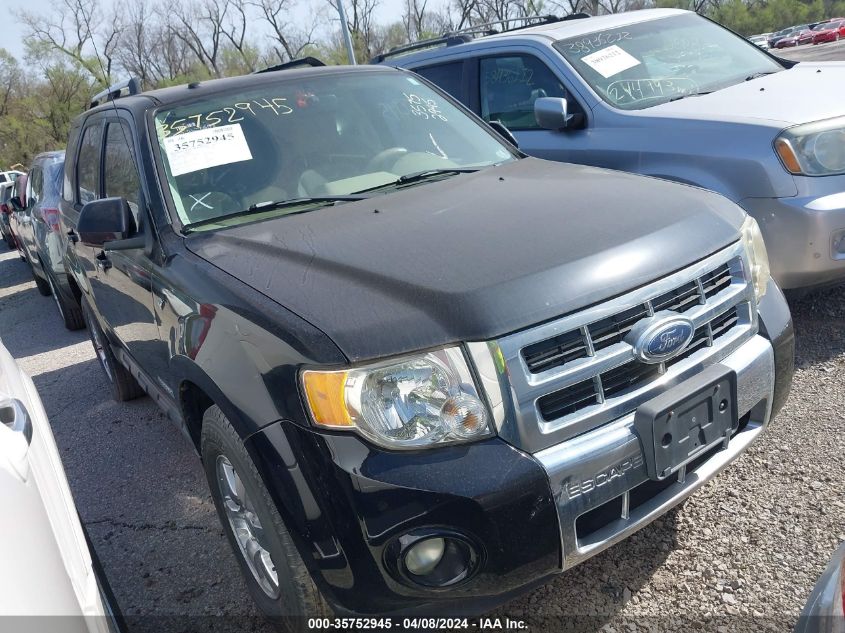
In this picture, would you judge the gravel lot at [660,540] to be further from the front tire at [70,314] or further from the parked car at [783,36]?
the parked car at [783,36]

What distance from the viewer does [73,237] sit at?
13.2ft

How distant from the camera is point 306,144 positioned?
9.64 feet

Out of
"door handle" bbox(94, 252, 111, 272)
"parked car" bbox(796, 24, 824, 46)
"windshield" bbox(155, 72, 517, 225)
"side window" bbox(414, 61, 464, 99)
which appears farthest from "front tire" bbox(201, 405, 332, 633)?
"parked car" bbox(796, 24, 824, 46)

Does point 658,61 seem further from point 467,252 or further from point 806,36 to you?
point 806,36

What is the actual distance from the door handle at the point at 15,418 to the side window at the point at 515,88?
385 centimetres

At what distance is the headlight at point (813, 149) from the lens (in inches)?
135

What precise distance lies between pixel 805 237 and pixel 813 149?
44 centimetres

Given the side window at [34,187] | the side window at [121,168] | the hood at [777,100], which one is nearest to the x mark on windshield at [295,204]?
the side window at [121,168]

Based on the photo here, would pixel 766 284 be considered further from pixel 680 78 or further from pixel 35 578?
pixel 680 78

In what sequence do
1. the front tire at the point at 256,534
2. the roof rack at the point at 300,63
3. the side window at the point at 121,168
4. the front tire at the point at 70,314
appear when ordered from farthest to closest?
the front tire at the point at 70,314, the roof rack at the point at 300,63, the side window at the point at 121,168, the front tire at the point at 256,534

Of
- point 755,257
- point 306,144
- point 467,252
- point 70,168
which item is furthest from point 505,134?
point 70,168

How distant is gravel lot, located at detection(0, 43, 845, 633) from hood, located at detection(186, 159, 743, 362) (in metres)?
1.05

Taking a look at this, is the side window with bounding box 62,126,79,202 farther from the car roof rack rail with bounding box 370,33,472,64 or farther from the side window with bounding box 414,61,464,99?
the side window with bounding box 414,61,464,99

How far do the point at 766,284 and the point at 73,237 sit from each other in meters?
3.54
